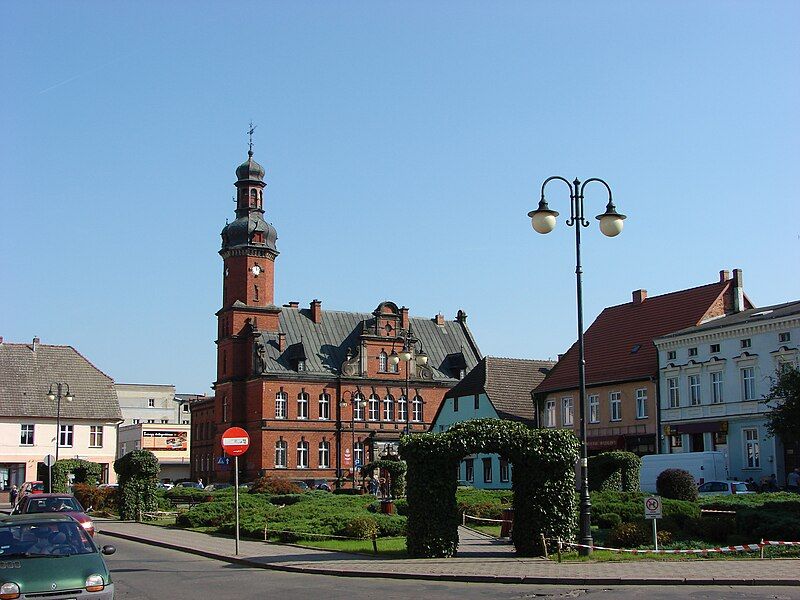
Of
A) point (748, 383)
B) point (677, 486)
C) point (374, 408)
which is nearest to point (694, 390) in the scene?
point (748, 383)

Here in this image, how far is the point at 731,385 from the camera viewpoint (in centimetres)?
4959

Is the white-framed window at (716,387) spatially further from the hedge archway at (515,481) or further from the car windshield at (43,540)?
the car windshield at (43,540)

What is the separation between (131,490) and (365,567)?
2365 cm

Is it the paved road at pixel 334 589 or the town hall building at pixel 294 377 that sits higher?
the town hall building at pixel 294 377

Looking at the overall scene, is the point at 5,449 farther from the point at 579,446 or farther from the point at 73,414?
the point at 579,446

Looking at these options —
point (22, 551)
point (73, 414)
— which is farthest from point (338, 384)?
point (22, 551)

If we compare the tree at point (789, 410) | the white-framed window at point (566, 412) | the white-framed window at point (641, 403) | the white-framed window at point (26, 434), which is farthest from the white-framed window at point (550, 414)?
the white-framed window at point (26, 434)

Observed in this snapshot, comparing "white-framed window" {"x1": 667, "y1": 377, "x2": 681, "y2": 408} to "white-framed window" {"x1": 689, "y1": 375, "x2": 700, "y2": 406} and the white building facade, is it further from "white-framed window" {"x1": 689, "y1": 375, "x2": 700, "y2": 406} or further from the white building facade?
"white-framed window" {"x1": 689, "y1": 375, "x2": 700, "y2": 406}

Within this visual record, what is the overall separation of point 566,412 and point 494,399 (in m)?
7.79

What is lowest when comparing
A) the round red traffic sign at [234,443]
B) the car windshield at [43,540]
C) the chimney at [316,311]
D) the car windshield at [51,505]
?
the car windshield at [51,505]

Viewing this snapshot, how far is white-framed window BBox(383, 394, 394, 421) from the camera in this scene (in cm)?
8788

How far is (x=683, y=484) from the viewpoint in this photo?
100 ft

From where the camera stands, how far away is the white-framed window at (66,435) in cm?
7388

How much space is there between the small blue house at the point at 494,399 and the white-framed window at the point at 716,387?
692 inches
